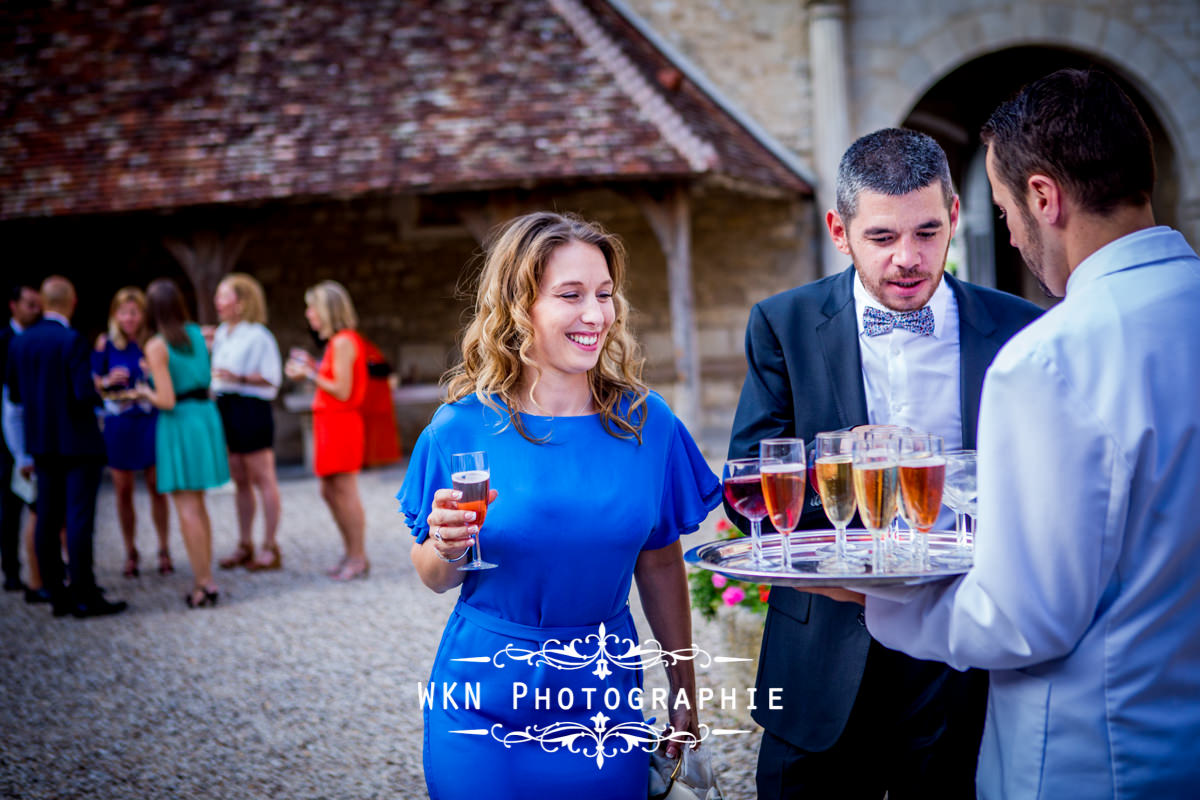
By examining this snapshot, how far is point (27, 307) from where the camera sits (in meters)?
6.21

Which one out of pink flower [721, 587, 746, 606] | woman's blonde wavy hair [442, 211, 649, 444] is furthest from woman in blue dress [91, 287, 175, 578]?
woman's blonde wavy hair [442, 211, 649, 444]

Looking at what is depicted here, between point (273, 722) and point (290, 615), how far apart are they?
1646mm

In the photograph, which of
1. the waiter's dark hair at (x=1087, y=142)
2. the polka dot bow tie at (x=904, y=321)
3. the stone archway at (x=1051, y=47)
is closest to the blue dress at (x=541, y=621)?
the polka dot bow tie at (x=904, y=321)

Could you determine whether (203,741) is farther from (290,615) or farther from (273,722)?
(290,615)

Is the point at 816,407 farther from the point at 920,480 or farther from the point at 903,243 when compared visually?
the point at 920,480

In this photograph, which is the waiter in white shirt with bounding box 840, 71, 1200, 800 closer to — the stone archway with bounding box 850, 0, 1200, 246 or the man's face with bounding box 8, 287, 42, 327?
the man's face with bounding box 8, 287, 42, 327

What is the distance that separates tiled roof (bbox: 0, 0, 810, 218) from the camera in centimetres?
1064

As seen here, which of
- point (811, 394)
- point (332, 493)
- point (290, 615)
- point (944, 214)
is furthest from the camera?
point (332, 493)

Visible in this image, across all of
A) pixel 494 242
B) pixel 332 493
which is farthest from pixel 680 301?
pixel 494 242

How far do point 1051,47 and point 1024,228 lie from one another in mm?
12326

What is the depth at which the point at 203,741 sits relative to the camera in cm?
Result: 425

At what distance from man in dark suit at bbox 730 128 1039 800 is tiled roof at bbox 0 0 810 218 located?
8190mm

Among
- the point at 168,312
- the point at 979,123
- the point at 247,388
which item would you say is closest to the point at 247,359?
the point at 247,388

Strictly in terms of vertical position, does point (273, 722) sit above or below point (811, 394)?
below
